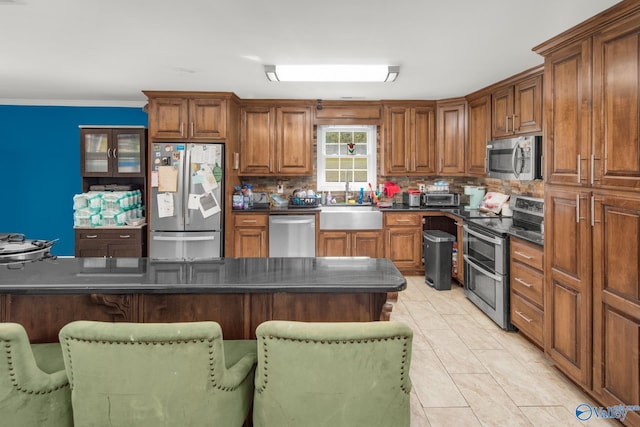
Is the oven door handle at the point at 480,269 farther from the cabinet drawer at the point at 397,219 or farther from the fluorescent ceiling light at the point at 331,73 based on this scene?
the fluorescent ceiling light at the point at 331,73

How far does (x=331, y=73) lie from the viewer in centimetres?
393

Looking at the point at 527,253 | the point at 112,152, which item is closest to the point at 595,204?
the point at 527,253

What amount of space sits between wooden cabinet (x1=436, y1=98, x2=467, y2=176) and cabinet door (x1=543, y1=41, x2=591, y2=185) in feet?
8.20

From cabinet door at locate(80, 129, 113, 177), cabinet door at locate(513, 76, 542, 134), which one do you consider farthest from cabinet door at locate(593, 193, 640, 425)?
cabinet door at locate(80, 129, 113, 177)

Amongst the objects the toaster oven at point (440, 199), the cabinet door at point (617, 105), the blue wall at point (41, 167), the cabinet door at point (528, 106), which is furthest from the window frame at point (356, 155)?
the cabinet door at point (617, 105)

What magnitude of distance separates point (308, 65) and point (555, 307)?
8.84 feet

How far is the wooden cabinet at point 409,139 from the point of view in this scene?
5.59m

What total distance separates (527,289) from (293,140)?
11.0ft

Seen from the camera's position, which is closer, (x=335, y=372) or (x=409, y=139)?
(x=335, y=372)

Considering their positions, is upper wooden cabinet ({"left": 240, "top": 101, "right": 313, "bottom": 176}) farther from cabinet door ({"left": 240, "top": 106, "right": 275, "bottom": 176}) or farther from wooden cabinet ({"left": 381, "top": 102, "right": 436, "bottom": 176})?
wooden cabinet ({"left": 381, "top": 102, "right": 436, "bottom": 176})

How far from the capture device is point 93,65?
3.86 meters

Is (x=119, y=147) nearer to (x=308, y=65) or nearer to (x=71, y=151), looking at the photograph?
(x=71, y=151)

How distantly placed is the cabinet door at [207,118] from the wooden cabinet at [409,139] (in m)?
2.10

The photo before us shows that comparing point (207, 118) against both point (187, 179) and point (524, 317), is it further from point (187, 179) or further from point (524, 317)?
point (524, 317)
